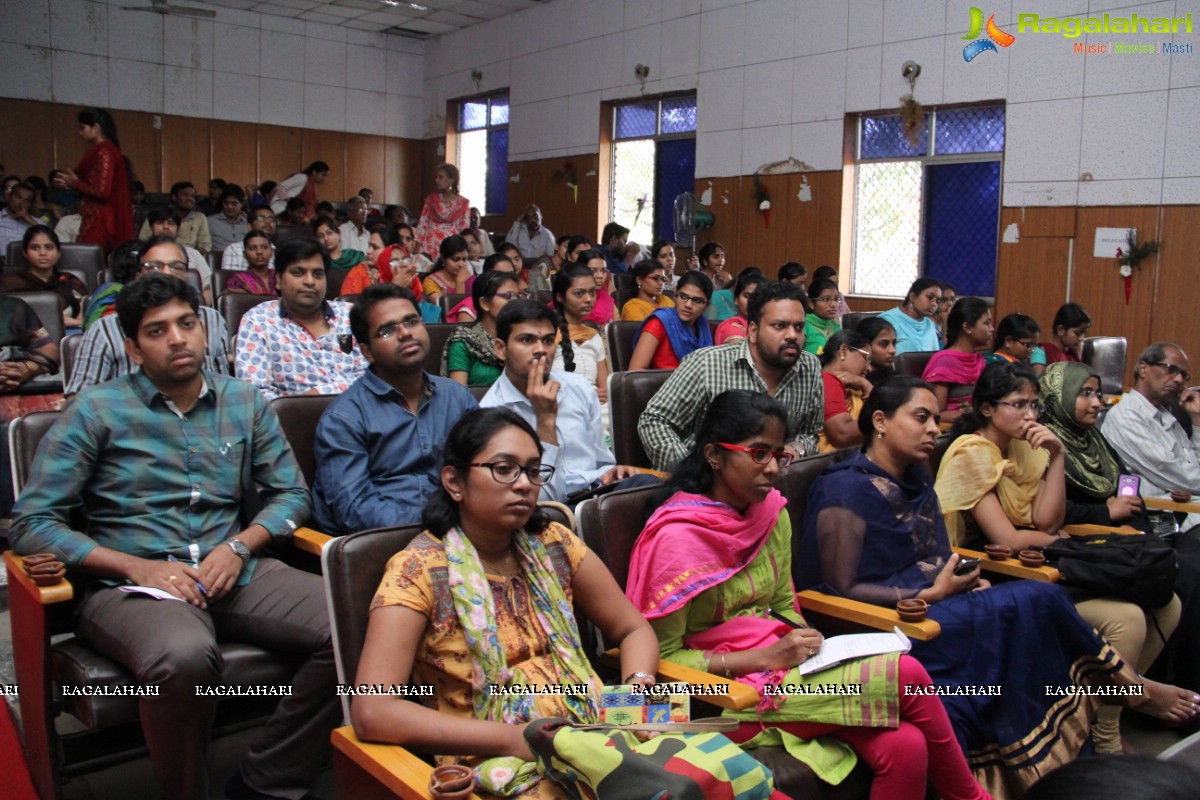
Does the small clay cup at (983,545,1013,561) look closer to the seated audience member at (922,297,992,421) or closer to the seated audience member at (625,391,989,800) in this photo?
the seated audience member at (625,391,989,800)

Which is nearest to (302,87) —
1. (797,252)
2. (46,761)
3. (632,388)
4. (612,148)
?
(612,148)

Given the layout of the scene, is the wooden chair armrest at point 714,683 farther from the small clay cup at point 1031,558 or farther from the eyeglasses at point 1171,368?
the eyeglasses at point 1171,368

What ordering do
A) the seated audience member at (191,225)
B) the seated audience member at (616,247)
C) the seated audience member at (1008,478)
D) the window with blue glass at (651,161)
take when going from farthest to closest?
the window with blue glass at (651,161) < the seated audience member at (191,225) < the seated audience member at (616,247) < the seated audience member at (1008,478)

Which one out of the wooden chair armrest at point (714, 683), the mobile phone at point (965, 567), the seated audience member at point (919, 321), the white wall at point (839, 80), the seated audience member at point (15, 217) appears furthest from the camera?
the seated audience member at point (15, 217)

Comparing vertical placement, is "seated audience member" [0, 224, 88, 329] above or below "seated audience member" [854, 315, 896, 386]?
above

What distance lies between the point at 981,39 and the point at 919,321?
3536 mm

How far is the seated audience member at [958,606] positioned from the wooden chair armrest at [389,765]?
3.90ft

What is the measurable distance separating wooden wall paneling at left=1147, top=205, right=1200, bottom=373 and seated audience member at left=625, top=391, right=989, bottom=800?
6.22 m

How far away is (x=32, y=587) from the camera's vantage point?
6.47 ft

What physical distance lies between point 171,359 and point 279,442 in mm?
325

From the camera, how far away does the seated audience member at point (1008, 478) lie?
2.81m

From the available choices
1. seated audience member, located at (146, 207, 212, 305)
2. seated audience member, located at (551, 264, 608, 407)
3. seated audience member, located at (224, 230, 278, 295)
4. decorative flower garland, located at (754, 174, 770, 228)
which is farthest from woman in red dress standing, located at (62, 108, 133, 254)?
decorative flower garland, located at (754, 174, 770, 228)

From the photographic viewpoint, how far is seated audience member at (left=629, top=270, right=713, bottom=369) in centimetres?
427

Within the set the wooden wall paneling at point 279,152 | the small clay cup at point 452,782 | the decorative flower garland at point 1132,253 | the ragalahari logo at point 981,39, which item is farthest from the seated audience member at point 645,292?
the wooden wall paneling at point 279,152
